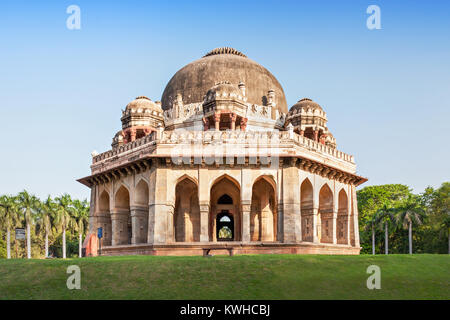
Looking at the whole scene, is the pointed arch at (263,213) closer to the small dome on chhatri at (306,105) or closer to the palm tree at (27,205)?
the small dome on chhatri at (306,105)

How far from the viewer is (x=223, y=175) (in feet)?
→ 79.2

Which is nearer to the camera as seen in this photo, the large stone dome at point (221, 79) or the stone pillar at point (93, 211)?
the stone pillar at point (93, 211)

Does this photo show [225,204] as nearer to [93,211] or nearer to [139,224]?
[139,224]

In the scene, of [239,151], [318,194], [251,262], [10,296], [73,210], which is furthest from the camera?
[73,210]

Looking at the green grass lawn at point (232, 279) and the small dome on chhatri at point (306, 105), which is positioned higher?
the small dome on chhatri at point (306, 105)

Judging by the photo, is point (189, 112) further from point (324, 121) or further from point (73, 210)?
point (73, 210)

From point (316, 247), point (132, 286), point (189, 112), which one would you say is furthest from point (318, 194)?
point (132, 286)

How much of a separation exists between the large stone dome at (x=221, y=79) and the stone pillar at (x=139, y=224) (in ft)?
30.2

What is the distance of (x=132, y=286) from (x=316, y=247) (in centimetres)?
1338

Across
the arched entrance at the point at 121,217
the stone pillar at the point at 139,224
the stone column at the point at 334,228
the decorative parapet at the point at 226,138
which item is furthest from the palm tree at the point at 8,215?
the stone column at the point at 334,228

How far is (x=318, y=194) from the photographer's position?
85.8ft

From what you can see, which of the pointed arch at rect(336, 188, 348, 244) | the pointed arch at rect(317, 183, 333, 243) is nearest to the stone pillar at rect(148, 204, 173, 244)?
the pointed arch at rect(317, 183, 333, 243)

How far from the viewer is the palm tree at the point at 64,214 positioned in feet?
160

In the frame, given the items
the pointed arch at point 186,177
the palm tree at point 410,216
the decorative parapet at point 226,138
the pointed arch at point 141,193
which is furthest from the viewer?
the palm tree at point 410,216
